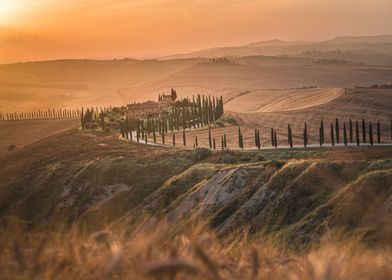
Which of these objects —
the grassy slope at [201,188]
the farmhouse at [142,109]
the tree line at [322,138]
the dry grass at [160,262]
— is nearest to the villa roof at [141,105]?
the farmhouse at [142,109]

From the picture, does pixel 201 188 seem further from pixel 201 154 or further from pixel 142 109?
pixel 142 109

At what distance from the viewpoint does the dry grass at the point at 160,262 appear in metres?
5.39

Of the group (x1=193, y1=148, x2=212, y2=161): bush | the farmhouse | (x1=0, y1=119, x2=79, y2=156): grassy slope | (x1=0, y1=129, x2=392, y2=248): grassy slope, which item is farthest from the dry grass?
(x1=0, y1=119, x2=79, y2=156): grassy slope

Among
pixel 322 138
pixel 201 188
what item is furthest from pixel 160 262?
pixel 322 138

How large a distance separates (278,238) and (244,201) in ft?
47.3

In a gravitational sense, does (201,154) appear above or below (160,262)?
below

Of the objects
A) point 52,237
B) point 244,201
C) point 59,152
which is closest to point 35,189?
point 59,152

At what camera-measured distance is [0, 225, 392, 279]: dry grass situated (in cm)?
539

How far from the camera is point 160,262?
207 inches

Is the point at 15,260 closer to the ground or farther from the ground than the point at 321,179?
farther from the ground

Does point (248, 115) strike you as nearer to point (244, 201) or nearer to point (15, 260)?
point (244, 201)

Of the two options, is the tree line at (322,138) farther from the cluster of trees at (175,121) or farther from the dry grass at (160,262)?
the dry grass at (160,262)

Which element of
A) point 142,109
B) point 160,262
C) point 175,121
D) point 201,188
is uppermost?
point 160,262

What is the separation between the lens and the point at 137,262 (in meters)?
5.64
